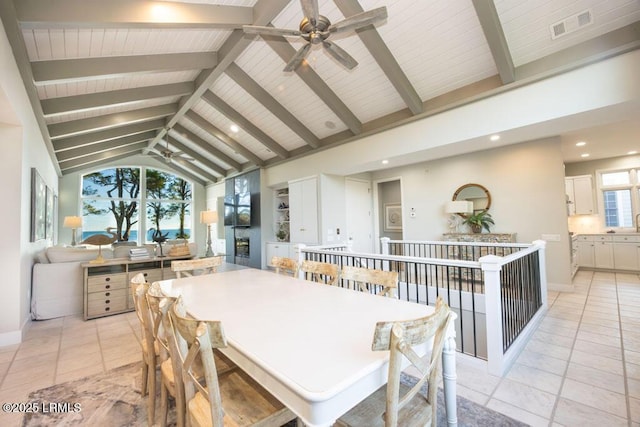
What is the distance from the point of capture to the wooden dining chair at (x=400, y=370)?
0.96 metres

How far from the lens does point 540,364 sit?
2482 millimetres

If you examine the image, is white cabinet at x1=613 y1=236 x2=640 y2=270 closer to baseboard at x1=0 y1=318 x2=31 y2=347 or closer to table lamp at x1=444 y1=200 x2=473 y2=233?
table lamp at x1=444 y1=200 x2=473 y2=233

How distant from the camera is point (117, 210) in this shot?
31.9 ft

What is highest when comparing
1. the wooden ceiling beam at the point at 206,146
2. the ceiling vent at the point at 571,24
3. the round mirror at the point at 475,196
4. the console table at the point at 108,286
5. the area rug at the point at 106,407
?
the wooden ceiling beam at the point at 206,146

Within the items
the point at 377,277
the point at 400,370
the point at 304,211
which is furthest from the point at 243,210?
the point at 400,370

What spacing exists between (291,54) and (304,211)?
3.45 meters

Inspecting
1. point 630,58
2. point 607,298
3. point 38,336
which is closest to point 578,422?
point 630,58

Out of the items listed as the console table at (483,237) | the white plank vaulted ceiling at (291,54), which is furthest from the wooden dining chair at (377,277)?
the console table at (483,237)

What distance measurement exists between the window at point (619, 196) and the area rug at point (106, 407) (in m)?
7.61

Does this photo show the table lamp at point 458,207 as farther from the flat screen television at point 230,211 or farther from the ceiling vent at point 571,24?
the flat screen television at point 230,211

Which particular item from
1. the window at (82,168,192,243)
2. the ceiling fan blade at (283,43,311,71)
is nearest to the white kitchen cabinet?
the ceiling fan blade at (283,43,311,71)

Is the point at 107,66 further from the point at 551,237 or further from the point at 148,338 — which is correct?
the point at 551,237

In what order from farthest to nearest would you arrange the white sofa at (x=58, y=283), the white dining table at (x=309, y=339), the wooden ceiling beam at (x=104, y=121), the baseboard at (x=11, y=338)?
the wooden ceiling beam at (x=104, y=121) → the white sofa at (x=58, y=283) → the baseboard at (x=11, y=338) → the white dining table at (x=309, y=339)

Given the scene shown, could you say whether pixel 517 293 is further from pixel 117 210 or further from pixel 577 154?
pixel 117 210
